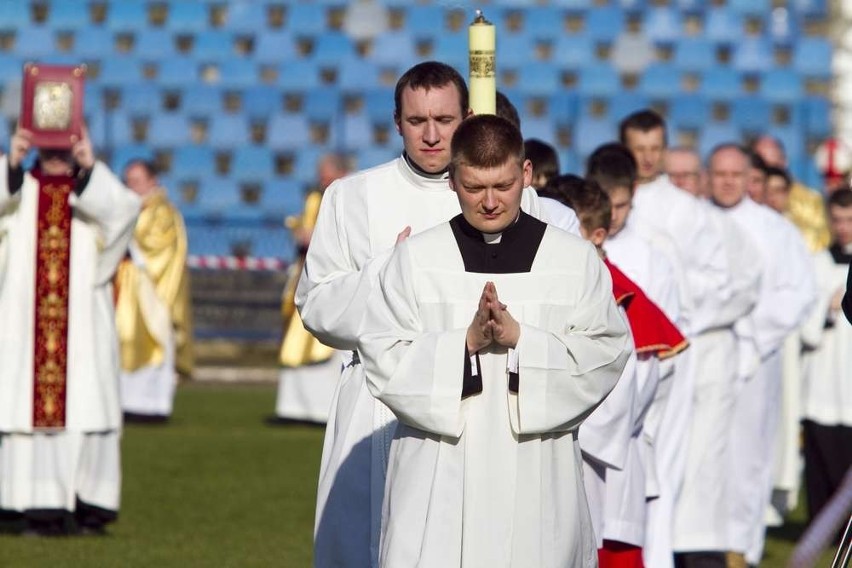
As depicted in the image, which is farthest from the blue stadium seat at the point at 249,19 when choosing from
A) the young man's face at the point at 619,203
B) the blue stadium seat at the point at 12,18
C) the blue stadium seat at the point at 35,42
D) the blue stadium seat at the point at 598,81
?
the young man's face at the point at 619,203

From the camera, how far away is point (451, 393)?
508cm

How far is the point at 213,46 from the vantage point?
90.3 feet

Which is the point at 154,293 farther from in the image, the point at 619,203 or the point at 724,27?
the point at 724,27

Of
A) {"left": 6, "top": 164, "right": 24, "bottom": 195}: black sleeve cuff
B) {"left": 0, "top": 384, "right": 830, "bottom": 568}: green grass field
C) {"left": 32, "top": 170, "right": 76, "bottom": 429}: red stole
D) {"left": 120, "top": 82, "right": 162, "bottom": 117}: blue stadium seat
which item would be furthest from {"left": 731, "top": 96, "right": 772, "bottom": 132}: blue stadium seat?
{"left": 6, "top": 164, "right": 24, "bottom": 195}: black sleeve cuff

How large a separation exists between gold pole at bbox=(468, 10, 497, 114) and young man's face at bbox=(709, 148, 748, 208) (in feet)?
15.5

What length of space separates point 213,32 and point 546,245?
74.6 ft

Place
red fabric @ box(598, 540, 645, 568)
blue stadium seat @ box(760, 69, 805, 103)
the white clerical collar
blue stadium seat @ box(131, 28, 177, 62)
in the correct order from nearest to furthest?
the white clerical collar
red fabric @ box(598, 540, 645, 568)
blue stadium seat @ box(760, 69, 805, 103)
blue stadium seat @ box(131, 28, 177, 62)

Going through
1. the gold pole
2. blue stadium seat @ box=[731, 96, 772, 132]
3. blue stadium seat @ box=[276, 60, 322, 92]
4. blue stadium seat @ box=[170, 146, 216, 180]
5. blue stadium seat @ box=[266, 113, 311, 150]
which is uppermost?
blue stadium seat @ box=[276, 60, 322, 92]

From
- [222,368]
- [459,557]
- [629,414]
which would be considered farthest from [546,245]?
[222,368]

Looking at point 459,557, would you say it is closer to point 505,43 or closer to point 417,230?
point 417,230

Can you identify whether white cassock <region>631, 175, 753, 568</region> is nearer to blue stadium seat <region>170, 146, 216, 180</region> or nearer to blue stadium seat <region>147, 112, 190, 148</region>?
blue stadium seat <region>170, 146, 216, 180</region>

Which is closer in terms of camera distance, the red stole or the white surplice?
the white surplice

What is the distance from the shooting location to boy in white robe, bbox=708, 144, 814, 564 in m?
10.8

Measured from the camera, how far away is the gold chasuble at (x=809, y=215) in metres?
15.9
